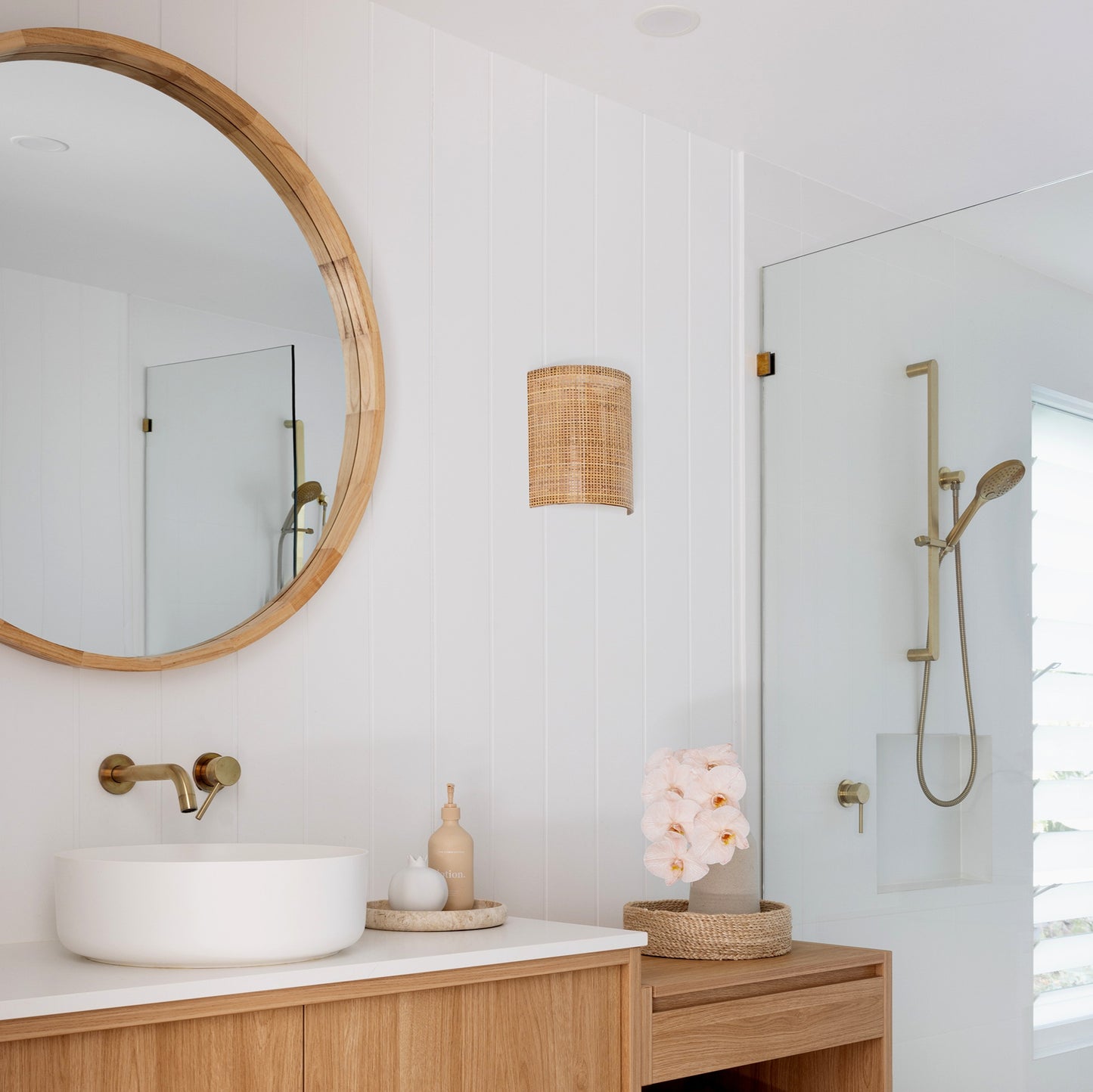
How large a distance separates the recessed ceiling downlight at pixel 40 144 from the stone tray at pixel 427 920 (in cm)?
111

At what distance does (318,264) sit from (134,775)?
2.66ft

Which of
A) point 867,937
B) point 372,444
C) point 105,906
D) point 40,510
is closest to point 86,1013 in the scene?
point 105,906

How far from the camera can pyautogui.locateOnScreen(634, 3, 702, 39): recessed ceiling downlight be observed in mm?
2074

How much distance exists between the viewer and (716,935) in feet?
6.38

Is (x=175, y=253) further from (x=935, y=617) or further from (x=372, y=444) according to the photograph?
(x=935, y=617)

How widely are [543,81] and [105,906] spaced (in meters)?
1.64

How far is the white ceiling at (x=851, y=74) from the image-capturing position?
2100mm

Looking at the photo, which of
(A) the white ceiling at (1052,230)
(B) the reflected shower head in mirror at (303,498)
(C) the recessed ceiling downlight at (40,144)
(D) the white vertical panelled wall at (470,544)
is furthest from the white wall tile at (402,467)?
(A) the white ceiling at (1052,230)

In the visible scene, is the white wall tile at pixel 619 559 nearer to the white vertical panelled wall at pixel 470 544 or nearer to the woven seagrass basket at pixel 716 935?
the white vertical panelled wall at pixel 470 544

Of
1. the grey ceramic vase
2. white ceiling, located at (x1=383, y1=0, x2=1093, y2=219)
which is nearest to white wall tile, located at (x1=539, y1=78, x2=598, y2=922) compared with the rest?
white ceiling, located at (x1=383, y1=0, x2=1093, y2=219)

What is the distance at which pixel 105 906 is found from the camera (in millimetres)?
1347

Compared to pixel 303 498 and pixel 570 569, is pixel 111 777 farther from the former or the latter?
pixel 570 569

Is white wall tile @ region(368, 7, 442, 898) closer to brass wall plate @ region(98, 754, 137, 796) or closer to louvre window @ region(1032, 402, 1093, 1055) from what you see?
brass wall plate @ region(98, 754, 137, 796)

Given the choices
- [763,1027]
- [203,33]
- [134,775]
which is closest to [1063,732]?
[763,1027]
